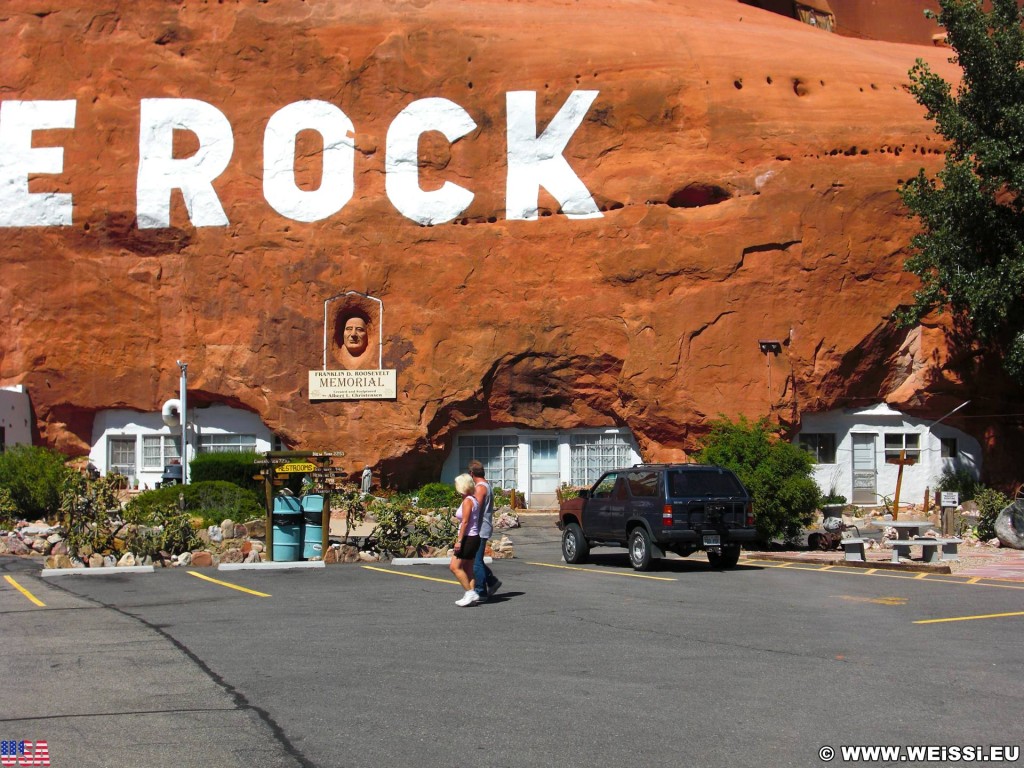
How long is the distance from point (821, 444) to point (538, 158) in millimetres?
11357

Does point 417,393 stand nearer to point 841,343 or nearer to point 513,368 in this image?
point 513,368

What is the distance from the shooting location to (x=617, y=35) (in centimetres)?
3045

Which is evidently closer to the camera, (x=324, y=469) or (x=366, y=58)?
(x=324, y=469)

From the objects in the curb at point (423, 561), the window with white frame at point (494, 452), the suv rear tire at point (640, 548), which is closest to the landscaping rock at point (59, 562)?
the curb at point (423, 561)

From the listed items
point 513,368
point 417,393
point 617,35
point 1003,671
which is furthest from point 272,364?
point 1003,671

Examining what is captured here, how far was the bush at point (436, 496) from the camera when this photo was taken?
27297 mm

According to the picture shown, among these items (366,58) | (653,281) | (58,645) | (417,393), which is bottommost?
(58,645)

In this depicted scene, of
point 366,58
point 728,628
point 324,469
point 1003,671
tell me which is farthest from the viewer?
point 366,58

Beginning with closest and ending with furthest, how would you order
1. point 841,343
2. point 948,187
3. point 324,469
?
1. point 324,469
2. point 948,187
3. point 841,343

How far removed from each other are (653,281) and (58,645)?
68.7 feet

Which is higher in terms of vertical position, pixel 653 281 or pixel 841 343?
pixel 653 281

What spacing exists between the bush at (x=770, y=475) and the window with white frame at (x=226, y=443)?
13652mm

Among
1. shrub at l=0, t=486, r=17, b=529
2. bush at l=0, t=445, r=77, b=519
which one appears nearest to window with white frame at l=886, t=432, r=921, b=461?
bush at l=0, t=445, r=77, b=519

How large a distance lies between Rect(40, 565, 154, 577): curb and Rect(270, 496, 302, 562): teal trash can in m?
2.03
